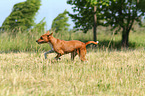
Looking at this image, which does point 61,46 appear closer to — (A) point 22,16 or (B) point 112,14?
(B) point 112,14

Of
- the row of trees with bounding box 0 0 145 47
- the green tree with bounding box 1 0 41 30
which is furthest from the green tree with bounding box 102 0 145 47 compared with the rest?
the green tree with bounding box 1 0 41 30

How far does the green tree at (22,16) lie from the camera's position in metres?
23.6

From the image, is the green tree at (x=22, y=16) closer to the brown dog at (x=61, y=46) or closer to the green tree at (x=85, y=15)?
the green tree at (x=85, y=15)

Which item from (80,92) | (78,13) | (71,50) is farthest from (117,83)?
(78,13)

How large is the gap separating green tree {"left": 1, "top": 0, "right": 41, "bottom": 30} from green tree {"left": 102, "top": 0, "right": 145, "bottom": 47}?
505 inches

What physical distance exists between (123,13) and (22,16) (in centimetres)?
1409

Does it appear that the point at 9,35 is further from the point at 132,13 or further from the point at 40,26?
the point at 40,26

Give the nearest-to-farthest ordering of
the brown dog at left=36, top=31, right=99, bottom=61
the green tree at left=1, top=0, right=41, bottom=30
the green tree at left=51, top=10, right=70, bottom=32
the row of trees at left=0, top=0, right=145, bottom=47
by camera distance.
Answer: the brown dog at left=36, top=31, right=99, bottom=61 < the row of trees at left=0, top=0, right=145, bottom=47 < the green tree at left=1, top=0, right=41, bottom=30 < the green tree at left=51, top=10, right=70, bottom=32

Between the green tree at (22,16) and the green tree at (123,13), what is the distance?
12.8 metres

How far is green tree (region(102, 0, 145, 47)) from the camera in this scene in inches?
553

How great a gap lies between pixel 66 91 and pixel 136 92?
4.94 feet

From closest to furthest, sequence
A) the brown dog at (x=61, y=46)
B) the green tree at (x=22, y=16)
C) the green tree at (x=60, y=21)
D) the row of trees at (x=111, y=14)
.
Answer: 1. the brown dog at (x=61, y=46)
2. the row of trees at (x=111, y=14)
3. the green tree at (x=22, y=16)
4. the green tree at (x=60, y=21)

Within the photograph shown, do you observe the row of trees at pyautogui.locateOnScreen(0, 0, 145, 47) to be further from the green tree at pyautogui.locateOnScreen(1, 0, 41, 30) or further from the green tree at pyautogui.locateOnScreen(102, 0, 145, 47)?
the green tree at pyautogui.locateOnScreen(1, 0, 41, 30)

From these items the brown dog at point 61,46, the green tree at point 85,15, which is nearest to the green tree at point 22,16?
the green tree at point 85,15
